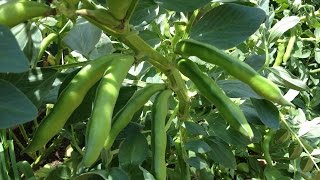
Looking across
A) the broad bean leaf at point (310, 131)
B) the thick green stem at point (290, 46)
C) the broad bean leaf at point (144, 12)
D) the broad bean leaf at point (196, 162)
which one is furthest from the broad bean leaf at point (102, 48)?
the thick green stem at point (290, 46)

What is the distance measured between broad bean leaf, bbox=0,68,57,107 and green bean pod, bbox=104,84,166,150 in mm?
125

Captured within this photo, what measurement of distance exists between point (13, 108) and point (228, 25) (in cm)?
44

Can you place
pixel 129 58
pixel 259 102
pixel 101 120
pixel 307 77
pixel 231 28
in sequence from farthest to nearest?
1. pixel 307 77
2. pixel 259 102
3. pixel 231 28
4. pixel 129 58
5. pixel 101 120

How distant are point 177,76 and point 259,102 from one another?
0.20m

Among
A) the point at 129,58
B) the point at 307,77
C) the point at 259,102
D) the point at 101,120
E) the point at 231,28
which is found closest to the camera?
the point at 101,120

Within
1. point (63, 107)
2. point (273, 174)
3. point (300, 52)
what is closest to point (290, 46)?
point (300, 52)

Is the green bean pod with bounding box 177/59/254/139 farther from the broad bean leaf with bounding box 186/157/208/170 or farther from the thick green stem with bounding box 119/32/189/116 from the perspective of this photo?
the broad bean leaf with bounding box 186/157/208/170

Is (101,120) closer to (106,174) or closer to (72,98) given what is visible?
(72,98)

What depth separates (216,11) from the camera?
36.4 inches

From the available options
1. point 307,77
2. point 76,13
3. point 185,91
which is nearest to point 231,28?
point 185,91

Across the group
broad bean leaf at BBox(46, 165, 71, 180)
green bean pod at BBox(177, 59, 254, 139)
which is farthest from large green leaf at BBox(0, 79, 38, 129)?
broad bean leaf at BBox(46, 165, 71, 180)

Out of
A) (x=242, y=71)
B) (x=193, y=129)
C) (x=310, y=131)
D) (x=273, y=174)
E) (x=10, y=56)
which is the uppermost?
(x=10, y=56)

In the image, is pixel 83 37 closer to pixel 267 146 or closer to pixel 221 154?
pixel 221 154

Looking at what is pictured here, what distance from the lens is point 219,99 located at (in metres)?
0.80
